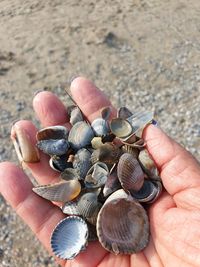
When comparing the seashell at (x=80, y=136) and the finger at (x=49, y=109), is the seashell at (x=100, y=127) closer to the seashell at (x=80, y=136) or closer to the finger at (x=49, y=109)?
the seashell at (x=80, y=136)

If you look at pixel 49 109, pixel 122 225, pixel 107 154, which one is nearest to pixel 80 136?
pixel 107 154

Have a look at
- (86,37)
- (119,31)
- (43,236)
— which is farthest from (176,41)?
(43,236)

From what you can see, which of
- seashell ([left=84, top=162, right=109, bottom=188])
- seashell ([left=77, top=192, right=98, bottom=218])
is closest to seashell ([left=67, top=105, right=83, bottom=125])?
seashell ([left=84, top=162, right=109, bottom=188])

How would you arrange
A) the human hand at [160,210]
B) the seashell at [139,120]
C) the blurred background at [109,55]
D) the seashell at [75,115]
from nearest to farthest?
the human hand at [160,210] < the seashell at [139,120] < the seashell at [75,115] < the blurred background at [109,55]

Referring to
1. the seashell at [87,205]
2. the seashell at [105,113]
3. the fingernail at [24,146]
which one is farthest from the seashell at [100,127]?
the seashell at [87,205]

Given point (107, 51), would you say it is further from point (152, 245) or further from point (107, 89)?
point (152, 245)
